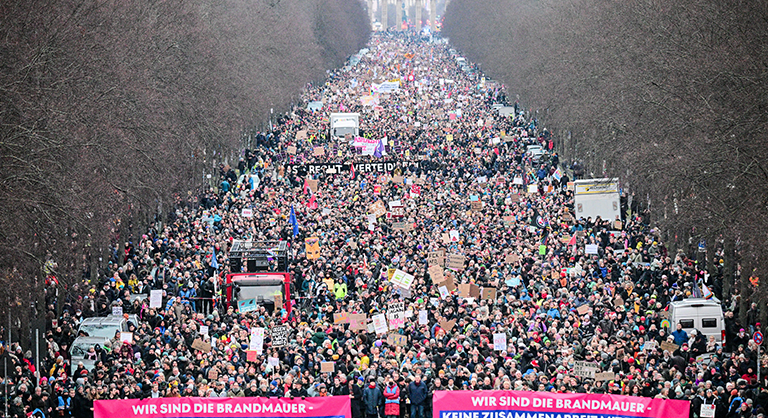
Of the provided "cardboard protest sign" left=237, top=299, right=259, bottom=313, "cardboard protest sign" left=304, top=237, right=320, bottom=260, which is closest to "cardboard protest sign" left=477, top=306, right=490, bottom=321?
"cardboard protest sign" left=237, top=299, right=259, bottom=313

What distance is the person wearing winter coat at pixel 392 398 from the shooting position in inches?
837

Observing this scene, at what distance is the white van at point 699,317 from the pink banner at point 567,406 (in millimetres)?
7220

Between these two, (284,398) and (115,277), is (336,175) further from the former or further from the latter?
(284,398)

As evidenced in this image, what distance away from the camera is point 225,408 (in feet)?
65.4

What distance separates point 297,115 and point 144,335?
2118 inches

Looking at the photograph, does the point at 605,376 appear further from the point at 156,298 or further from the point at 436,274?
the point at 156,298

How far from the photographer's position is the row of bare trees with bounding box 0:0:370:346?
2595cm

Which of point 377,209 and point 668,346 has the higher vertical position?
point 377,209

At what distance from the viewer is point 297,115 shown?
260ft

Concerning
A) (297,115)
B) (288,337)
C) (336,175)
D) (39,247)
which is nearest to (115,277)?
(39,247)

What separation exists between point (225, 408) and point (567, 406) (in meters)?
5.34

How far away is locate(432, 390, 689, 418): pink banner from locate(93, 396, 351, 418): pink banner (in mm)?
2320

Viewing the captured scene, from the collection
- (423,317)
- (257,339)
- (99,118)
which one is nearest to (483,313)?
(423,317)

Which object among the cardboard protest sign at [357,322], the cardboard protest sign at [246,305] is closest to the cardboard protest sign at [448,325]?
the cardboard protest sign at [357,322]
